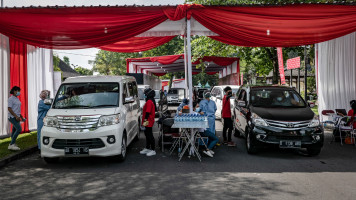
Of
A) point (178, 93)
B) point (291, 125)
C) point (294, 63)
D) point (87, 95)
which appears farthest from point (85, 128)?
point (178, 93)

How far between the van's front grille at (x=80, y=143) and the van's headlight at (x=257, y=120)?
3.94 m

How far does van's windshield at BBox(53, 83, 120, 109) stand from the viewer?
7.40 metres

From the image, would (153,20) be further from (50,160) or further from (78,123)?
(50,160)

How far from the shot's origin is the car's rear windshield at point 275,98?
8.59 m

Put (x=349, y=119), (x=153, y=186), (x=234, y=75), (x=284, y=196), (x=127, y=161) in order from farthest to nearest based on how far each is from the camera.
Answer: (x=234, y=75)
(x=349, y=119)
(x=127, y=161)
(x=153, y=186)
(x=284, y=196)

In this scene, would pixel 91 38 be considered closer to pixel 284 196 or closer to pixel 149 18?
pixel 149 18

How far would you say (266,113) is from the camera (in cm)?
787

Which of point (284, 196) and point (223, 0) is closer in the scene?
point (284, 196)

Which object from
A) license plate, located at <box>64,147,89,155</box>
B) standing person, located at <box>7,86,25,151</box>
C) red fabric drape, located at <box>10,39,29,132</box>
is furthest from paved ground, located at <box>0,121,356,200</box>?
red fabric drape, located at <box>10,39,29,132</box>

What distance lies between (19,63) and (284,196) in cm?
1061

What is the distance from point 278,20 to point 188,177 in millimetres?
5352

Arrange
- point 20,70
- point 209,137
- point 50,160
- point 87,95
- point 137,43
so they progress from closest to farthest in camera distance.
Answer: point 50,160 → point 87,95 → point 209,137 → point 20,70 → point 137,43

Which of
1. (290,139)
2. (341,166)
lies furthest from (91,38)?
(341,166)

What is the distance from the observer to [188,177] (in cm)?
597
